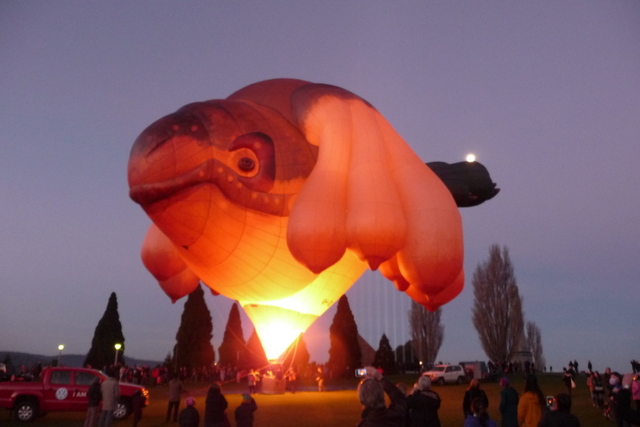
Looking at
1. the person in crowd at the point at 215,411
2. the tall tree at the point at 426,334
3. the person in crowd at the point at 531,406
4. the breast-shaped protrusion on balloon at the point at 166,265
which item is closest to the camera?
the person in crowd at the point at 531,406

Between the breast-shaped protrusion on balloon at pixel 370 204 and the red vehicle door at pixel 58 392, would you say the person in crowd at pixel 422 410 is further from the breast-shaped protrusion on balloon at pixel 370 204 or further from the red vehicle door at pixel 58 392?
the red vehicle door at pixel 58 392

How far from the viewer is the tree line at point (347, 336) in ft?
95.1

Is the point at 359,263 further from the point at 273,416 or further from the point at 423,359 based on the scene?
the point at 423,359

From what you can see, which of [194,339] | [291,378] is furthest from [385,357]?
[291,378]

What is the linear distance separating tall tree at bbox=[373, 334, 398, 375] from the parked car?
34.9ft

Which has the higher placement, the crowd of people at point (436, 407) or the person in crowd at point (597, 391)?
the crowd of people at point (436, 407)

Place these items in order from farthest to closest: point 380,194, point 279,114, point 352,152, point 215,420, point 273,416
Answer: point 273,416 → point 279,114 → point 352,152 → point 380,194 → point 215,420

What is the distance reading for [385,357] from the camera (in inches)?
1304

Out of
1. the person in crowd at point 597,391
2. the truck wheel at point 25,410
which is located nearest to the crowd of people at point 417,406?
the person in crowd at point 597,391

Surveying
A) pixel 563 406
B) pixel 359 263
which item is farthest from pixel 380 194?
pixel 563 406

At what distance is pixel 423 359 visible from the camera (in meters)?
36.0

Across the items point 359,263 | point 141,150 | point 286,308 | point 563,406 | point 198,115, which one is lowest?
point 563,406

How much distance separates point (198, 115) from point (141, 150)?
1.02 m

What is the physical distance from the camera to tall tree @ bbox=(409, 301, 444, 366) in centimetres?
3606
